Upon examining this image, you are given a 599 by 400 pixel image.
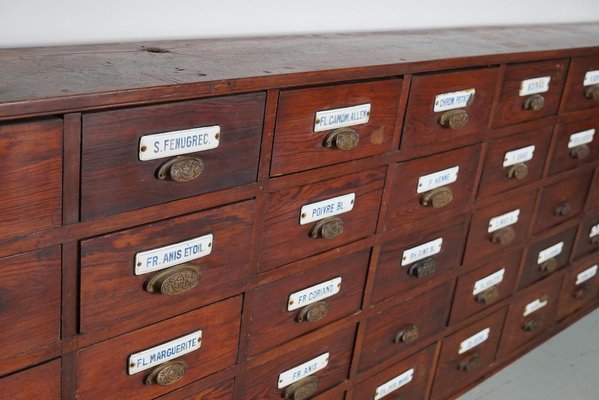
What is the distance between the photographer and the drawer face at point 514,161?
78.2 inches

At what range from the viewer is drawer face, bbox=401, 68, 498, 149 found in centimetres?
166

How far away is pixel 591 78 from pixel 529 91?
1.01 feet

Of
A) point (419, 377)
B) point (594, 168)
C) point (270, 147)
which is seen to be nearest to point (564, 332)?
point (594, 168)

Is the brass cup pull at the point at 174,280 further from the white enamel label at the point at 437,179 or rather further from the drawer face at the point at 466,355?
the drawer face at the point at 466,355

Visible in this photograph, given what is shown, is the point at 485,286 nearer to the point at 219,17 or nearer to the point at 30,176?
the point at 219,17

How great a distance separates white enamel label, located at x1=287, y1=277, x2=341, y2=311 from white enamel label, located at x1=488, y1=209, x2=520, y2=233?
0.60 metres

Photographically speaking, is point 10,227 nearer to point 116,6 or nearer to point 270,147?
point 270,147

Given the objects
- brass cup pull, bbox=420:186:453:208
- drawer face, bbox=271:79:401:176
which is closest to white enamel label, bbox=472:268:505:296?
brass cup pull, bbox=420:186:453:208

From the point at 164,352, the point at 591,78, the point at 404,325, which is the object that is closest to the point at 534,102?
the point at 591,78

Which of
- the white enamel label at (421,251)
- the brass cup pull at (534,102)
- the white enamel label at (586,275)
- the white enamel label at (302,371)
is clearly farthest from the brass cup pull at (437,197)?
the white enamel label at (586,275)

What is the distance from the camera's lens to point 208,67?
134 centimetres

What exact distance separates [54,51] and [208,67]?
287 mm

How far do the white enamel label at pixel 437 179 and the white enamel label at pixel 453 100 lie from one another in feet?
0.54

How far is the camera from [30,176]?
3.59 ft
